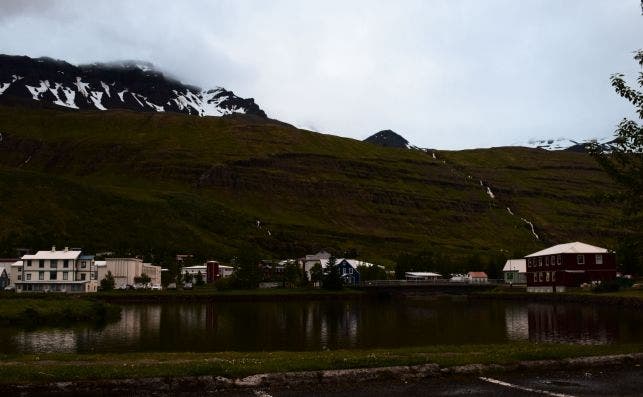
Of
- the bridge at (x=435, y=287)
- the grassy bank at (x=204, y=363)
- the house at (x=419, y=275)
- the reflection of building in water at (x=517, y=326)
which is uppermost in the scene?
the house at (x=419, y=275)

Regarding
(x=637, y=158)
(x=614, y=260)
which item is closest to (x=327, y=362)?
(x=637, y=158)

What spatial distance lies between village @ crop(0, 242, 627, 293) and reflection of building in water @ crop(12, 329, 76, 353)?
84.1 m

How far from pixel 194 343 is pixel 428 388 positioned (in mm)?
31721

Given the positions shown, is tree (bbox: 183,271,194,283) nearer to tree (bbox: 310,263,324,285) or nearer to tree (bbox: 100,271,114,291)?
tree (bbox: 100,271,114,291)

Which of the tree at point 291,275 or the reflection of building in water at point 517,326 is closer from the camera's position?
the reflection of building in water at point 517,326

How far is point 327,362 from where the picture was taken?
81.8ft

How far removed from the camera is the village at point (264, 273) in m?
135

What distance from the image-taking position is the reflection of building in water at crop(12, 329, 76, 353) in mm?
45656

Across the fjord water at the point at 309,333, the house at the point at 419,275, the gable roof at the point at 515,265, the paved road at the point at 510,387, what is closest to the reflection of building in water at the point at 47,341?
the fjord water at the point at 309,333

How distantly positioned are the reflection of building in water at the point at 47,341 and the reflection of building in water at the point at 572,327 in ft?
122

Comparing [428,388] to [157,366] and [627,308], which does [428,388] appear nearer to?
[157,366]

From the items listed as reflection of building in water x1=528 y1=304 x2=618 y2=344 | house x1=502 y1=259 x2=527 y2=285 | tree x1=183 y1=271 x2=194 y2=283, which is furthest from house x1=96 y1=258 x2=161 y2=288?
reflection of building in water x1=528 y1=304 x2=618 y2=344

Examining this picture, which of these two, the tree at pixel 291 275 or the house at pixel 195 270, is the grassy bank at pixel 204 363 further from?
the house at pixel 195 270

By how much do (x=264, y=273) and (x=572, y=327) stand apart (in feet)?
430
